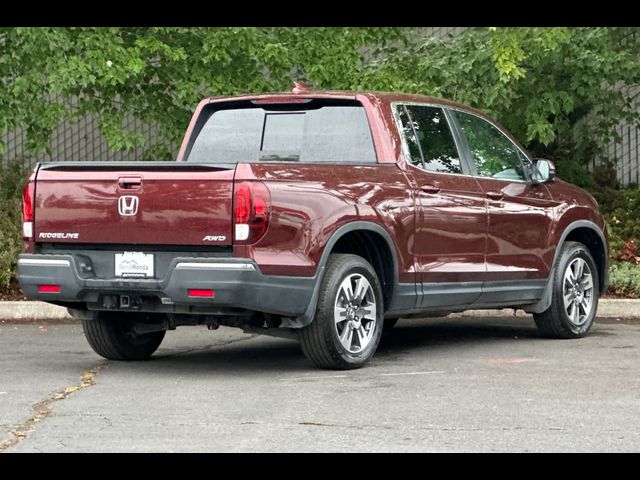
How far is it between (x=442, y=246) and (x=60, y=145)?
10.7 metres

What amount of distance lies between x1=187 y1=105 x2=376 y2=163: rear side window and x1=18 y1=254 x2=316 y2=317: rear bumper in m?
1.41

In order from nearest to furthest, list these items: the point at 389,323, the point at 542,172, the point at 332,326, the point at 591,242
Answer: the point at 332,326 → the point at 542,172 → the point at 591,242 → the point at 389,323

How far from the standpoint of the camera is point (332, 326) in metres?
9.56

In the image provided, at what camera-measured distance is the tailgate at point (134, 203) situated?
9172 millimetres

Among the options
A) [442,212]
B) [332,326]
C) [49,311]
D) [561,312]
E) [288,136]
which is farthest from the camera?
[49,311]

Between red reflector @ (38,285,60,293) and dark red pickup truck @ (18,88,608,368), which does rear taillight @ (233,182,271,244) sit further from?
red reflector @ (38,285,60,293)

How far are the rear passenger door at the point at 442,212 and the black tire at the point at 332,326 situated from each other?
70 cm

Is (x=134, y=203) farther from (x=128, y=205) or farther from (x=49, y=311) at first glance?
(x=49, y=311)

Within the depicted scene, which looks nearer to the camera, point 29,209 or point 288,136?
point 29,209

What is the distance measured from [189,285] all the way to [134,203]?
0.72 m

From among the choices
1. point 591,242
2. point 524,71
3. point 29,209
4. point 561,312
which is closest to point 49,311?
point 29,209

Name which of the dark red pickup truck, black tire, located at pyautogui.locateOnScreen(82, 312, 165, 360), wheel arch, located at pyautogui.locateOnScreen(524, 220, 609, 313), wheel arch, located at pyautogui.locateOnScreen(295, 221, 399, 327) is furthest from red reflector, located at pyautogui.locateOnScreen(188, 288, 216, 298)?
wheel arch, located at pyautogui.locateOnScreen(524, 220, 609, 313)
